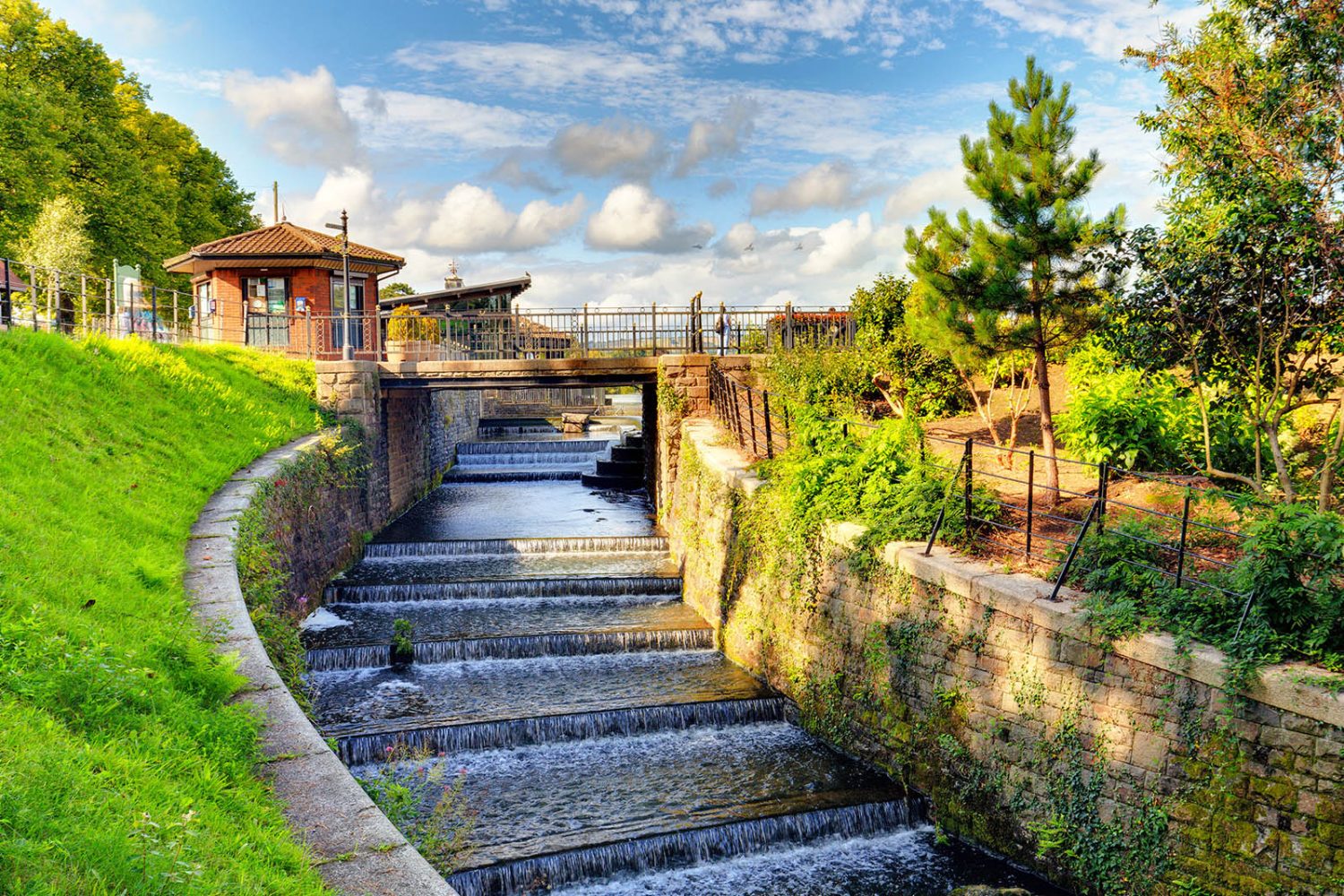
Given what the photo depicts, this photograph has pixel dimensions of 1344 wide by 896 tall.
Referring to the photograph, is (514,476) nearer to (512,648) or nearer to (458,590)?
(458,590)

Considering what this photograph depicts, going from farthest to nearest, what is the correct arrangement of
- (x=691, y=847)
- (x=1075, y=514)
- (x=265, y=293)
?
(x=265, y=293) < (x=1075, y=514) < (x=691, y=847)

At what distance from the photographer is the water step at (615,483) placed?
89.8 feet

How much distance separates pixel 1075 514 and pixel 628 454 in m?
19.4

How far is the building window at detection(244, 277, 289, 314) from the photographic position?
29.2m

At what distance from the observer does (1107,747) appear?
7078 mm

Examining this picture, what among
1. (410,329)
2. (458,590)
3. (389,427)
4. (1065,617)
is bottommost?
(458,590)

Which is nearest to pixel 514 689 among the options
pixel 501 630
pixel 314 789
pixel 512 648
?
pixel 512 648

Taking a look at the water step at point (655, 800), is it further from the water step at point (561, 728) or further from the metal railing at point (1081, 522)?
the metal railing at point (1081, 522)

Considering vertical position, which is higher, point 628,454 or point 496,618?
point 628,454

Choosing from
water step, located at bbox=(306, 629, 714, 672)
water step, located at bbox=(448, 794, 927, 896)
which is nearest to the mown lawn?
water step, located at bbox=(306, 629, 714, 672)

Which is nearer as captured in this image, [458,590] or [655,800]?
[655,800]

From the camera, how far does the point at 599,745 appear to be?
1004 cm

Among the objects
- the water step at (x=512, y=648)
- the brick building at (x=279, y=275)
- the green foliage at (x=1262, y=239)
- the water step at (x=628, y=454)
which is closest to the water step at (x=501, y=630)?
the water step at (x=512, y=648)

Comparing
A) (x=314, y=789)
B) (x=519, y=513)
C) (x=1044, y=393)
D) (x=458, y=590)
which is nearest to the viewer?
(x=314, y=789)
